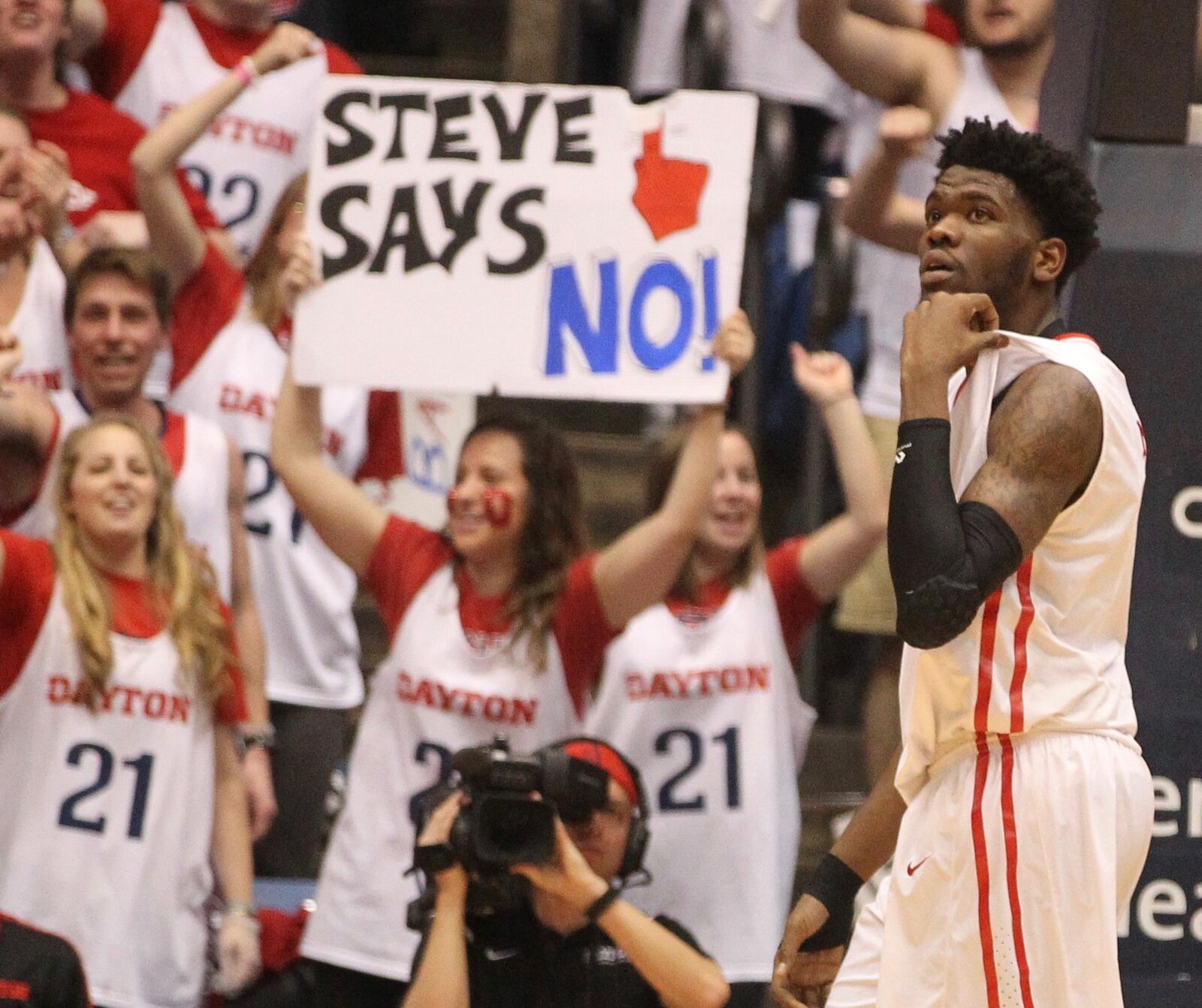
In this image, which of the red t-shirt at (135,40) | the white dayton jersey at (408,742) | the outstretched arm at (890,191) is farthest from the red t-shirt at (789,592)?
the red t-shirt at (135,40)

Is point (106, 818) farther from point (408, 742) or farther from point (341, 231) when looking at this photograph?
point (341, 231)

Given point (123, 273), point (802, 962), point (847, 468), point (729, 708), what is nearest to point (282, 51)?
point (123, 273)

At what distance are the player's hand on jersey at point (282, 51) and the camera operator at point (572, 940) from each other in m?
1.97

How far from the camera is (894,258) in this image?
5535 mm

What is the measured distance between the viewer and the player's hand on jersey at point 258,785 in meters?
4.71

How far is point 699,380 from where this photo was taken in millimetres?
4473

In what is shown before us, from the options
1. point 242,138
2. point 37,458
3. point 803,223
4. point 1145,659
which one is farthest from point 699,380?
point 803,223

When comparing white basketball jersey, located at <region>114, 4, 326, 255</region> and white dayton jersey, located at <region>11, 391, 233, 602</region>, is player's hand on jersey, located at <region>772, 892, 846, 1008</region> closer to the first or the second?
white dayton jersey, located at <region>11, 391, 233, 602</region>

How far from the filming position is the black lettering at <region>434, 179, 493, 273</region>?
4.64 m

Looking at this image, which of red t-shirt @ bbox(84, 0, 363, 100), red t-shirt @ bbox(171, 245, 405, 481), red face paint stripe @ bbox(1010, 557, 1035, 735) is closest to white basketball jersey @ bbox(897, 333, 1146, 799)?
red face paint stripe @ bbox(1010, 557, 1035, 735)

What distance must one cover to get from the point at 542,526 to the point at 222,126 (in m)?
1.72

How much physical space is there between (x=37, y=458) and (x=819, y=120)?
2.93 metres

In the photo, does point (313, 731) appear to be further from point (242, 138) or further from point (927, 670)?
point (927, 670)

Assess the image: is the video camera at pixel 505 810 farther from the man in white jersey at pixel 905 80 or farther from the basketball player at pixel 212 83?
the basketball player at pixel 212 83
